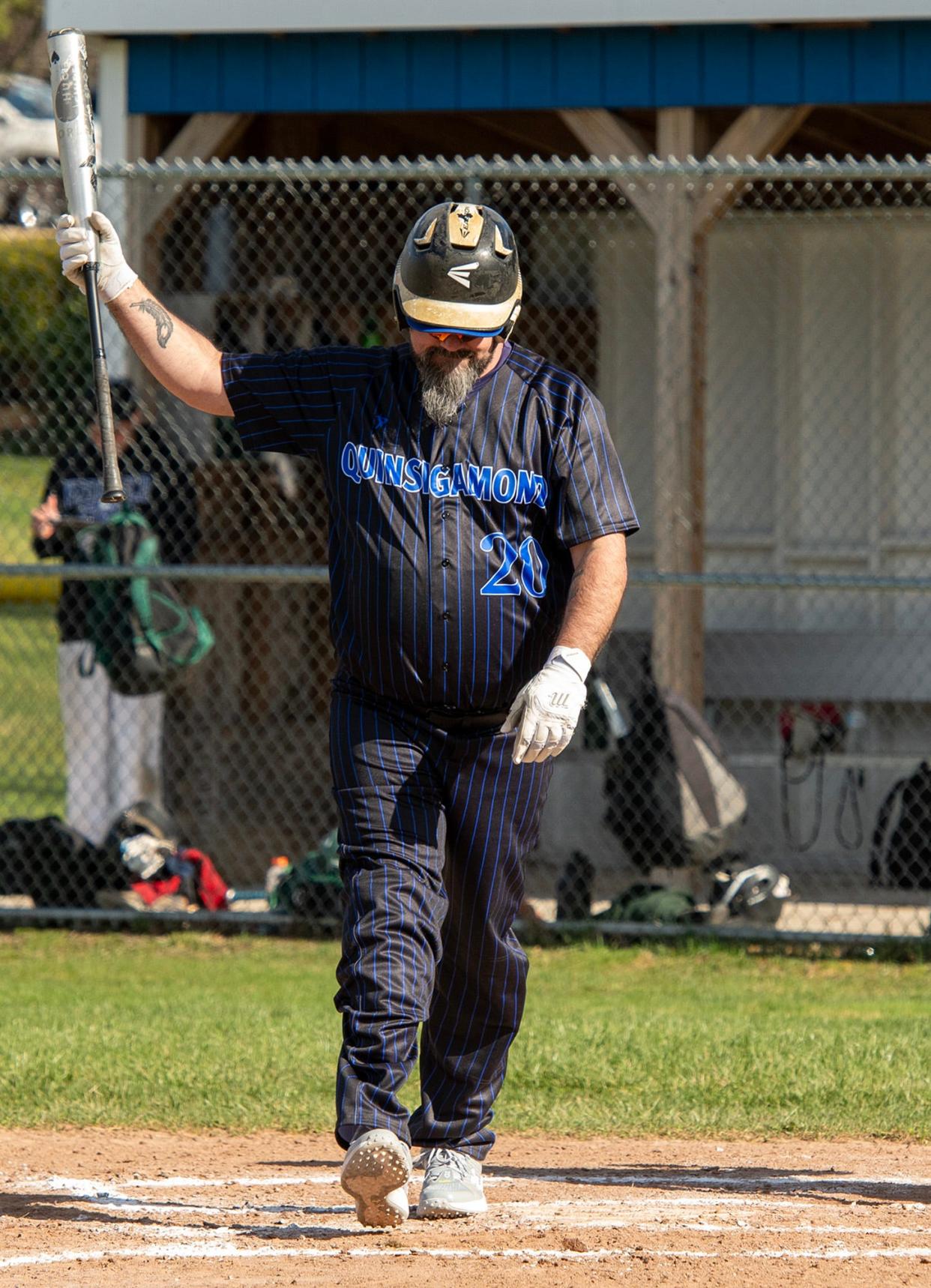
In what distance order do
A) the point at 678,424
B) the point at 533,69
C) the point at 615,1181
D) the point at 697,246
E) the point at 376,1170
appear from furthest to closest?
1. the point at 533,69
2. the point at 697,246
3. the point at 678,424
4. the point at 615,1181
5. the point at 376,1170

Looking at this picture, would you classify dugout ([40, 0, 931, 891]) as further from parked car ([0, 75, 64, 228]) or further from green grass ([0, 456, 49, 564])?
parked car ([0, 75, 64, 228])

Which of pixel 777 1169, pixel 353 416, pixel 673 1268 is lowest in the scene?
pixel 777 1169

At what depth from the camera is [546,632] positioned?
4.02 m

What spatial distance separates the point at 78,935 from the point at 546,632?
4.79m

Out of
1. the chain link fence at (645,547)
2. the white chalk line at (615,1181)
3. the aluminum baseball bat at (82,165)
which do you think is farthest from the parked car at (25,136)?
the white chalk line at (615,1181)

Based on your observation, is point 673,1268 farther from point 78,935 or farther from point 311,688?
point 311,688

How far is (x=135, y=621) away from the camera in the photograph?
8.24 meters

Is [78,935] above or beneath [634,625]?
beneath

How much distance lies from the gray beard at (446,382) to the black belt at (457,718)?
1.96ft

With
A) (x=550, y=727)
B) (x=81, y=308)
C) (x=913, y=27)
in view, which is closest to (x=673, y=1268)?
(x=550, y=727)

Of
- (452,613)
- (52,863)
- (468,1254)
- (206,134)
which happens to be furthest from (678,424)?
(468,1254)

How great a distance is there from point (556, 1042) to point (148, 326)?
2933 mm

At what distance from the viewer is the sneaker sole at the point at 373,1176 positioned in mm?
3584

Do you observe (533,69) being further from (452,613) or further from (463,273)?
(452,613)
